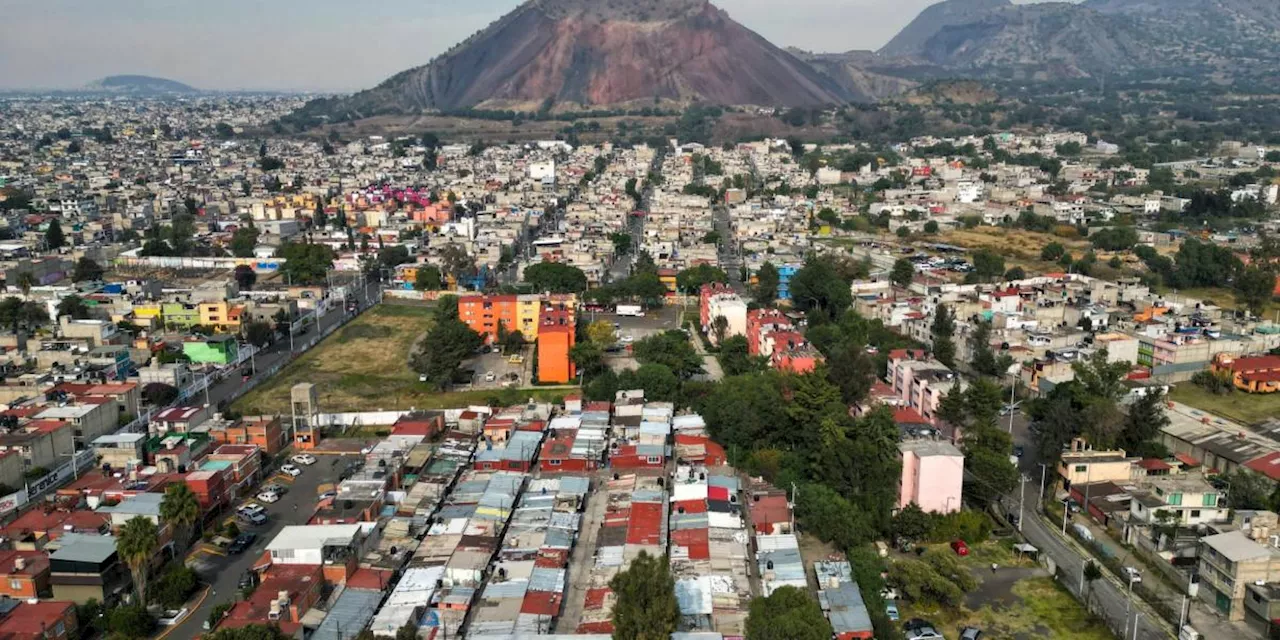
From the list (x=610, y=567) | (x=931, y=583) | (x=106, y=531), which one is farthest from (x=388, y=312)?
(x=931, y=583)

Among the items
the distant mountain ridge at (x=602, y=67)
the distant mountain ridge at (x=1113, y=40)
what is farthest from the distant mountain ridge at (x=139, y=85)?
the distant mountain ridge at (x=1113, y=40)

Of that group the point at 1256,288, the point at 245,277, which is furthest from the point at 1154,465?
the point at 245,277

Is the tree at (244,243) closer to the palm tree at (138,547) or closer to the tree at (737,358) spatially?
the tree at (737,358)

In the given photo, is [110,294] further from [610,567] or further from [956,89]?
[956,89]

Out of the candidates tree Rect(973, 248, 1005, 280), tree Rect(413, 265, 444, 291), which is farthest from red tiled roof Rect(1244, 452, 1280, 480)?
tree Rect(413, 265, 444, 291)

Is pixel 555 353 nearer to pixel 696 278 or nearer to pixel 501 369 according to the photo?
pixel 501 369

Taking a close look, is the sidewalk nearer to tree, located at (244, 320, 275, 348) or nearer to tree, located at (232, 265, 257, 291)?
tree, located at (244, 320, 275, 348)
